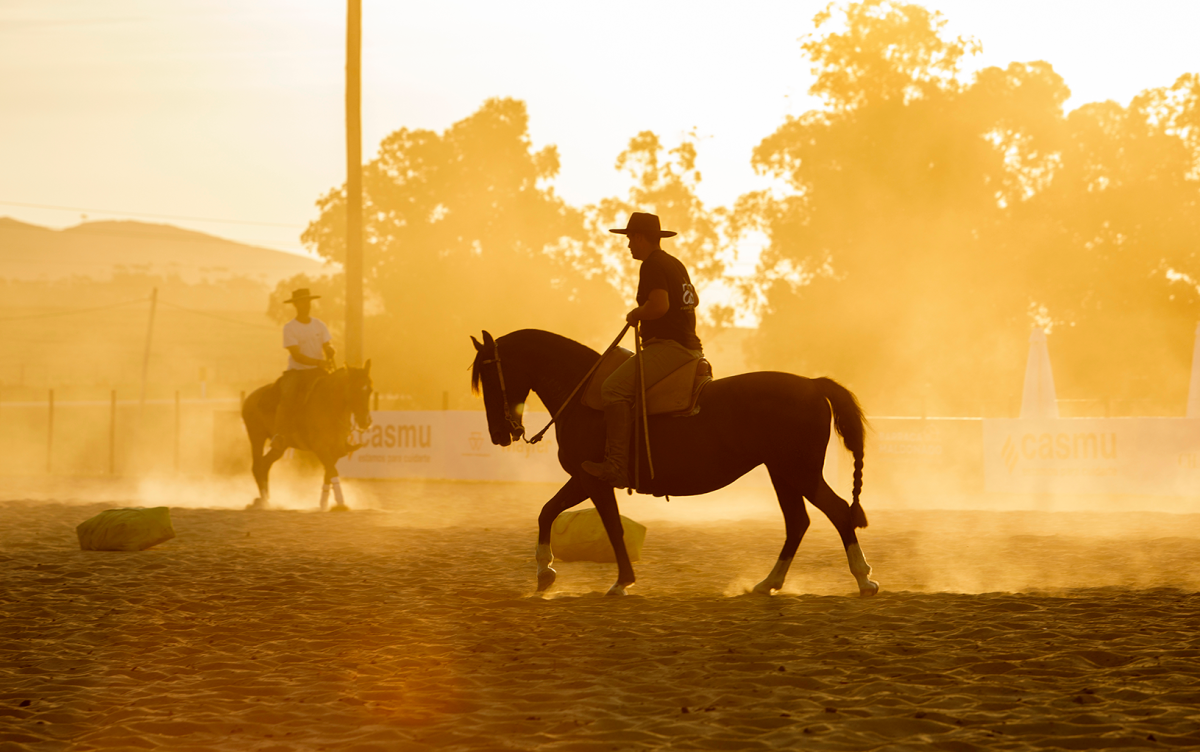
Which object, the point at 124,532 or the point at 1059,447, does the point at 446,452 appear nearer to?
the point at 1059,447

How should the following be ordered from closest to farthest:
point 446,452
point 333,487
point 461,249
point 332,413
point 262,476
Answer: point 332,413 < point 333,487 < point 262,476 < point 446,452 < point 461,249

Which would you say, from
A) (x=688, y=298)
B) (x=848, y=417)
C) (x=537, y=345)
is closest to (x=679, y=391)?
(x=688, y=298)

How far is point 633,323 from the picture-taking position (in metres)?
8.98

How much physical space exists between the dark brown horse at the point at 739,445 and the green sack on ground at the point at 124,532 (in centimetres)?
540

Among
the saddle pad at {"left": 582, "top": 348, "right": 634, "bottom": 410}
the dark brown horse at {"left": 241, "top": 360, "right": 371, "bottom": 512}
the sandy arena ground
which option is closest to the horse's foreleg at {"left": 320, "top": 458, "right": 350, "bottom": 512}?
the dark brown horse at {"left": 241, "top": 360, "right": 371, "bottom": 512}

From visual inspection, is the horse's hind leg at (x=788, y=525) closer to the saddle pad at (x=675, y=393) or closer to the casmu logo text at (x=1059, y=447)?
the saddle pad at (x=675, y=393)

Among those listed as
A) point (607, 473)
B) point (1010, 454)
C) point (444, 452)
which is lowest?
point (444, 452)

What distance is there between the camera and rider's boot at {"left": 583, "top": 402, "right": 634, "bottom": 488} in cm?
905

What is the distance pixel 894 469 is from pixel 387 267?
35.8 meters

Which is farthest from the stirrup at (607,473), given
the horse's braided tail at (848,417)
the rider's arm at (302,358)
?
the rider's arm at (302,358)

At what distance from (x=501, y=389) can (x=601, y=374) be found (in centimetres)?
95

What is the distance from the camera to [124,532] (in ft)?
42.1

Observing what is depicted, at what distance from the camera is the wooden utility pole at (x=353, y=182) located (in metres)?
21.6

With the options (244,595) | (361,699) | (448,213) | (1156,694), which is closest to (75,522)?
(244,595)
